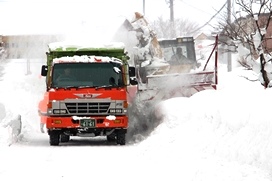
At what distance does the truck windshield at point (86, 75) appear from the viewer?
1600cm

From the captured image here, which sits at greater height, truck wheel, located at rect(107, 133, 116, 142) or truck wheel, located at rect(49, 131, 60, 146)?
truck wheel, located at rect(49, 131, 60, 146)

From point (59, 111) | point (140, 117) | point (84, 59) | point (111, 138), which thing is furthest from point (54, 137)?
point (140, 117)

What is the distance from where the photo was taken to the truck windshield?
16.0 m

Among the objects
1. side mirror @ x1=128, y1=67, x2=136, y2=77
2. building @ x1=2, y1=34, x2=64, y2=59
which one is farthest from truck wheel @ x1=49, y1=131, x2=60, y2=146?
building @ x1=2, y1=34, x2=64, y2=59

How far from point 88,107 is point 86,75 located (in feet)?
2.96

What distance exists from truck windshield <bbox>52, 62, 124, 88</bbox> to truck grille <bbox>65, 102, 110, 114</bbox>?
0.52 meters

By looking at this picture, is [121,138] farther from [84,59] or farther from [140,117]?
[140,117]

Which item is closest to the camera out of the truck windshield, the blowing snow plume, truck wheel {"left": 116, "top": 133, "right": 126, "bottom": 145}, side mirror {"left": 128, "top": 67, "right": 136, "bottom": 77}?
the truck windshield

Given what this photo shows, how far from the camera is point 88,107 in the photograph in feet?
51.9

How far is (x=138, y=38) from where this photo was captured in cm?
2278

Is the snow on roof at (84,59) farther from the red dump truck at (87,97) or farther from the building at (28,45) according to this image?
the building at (28,45)

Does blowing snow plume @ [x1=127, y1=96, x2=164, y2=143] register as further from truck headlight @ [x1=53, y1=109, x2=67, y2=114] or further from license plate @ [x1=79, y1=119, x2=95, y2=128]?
truck headlight @ [x1=53, y1=109, x2=67, y2=114]

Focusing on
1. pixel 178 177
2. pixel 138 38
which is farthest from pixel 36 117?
pixel 178 177

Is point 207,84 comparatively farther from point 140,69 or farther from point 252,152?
point 252,152
